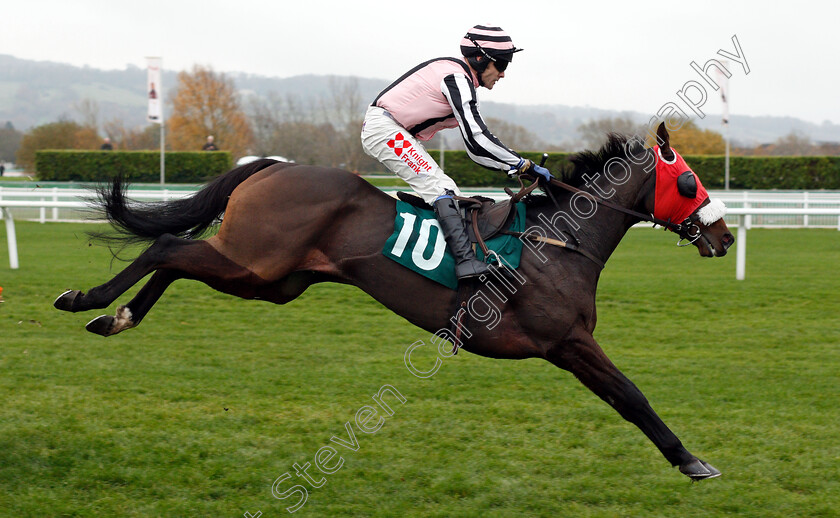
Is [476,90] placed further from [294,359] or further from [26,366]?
[26,366]

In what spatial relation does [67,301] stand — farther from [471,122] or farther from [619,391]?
[619,391]

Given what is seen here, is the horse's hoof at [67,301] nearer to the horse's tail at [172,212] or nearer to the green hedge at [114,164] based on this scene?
the horse's tail at [172,212]

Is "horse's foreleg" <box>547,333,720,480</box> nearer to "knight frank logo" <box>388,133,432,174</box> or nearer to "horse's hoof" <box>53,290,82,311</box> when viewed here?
"knight frank logo" <box>388,133,432,174</box>

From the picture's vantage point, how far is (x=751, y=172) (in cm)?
2542

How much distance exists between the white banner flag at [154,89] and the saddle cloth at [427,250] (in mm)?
20855

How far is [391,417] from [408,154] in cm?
171

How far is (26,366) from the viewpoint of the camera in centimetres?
578

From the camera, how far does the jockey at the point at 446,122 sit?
3.70 meters

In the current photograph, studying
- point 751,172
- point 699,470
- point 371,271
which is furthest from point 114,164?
point 699,470

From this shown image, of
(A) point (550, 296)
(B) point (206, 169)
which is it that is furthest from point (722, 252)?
(B) point (206, 169)

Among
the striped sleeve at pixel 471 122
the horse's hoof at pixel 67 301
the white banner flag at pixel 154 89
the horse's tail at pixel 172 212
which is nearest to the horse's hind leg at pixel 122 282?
the horse's hoof at pixel 67 301

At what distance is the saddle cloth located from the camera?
147 inches

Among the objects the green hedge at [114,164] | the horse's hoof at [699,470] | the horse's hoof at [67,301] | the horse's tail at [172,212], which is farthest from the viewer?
the green hedge at [114,164]

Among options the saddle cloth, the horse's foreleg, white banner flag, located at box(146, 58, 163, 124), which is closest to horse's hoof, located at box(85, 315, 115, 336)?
the saddle cloth
